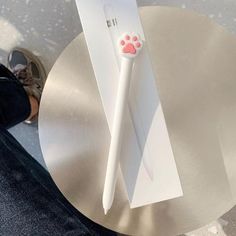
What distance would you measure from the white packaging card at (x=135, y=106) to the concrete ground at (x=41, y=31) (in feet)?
1.33

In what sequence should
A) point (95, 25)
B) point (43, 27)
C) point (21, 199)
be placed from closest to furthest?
point (95, 25), point (21, 199), point (43, 27)

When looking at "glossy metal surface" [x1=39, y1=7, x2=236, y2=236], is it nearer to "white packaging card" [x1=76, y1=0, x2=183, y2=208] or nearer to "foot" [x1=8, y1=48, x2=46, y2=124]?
"white packaging card" [x1=76, y1=0, x2=183, y2=208]

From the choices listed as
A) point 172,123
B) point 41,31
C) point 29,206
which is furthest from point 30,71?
point 172,123

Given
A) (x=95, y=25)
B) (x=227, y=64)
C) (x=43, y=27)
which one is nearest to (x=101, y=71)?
(x=95, y=25)

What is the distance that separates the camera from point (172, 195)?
2.19ft

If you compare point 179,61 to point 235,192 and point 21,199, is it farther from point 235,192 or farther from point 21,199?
point 21,199

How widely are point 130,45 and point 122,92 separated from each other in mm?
74

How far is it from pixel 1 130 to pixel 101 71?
0.33 metres

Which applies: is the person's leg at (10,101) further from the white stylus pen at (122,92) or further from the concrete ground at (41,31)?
the white stylus pen at (122,92)

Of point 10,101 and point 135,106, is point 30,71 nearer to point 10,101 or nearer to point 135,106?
point 10,101

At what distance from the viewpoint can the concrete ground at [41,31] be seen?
1.03m

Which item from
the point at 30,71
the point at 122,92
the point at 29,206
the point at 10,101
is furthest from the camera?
the point at 30,71

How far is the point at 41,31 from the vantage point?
1126 mm

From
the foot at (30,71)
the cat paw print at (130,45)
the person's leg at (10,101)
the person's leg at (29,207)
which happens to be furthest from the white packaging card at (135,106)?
the foot at (30,71)
